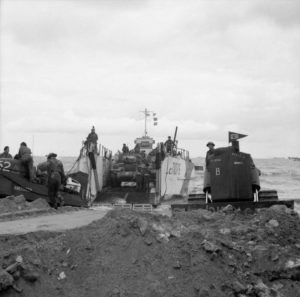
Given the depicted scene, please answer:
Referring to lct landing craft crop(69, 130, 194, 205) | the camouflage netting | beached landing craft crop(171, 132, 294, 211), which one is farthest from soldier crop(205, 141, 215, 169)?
lct landing craft crop(69, 130, 194, 205)

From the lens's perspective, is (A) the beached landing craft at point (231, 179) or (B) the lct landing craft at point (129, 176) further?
(B) the lct landing craft at point (129, 176)

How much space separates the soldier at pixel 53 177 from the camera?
46.4 feet

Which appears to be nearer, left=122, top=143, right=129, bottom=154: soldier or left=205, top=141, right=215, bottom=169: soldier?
left=205, top=141, right=215, bottom=169: soldier

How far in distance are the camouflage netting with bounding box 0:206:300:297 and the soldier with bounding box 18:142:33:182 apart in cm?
831

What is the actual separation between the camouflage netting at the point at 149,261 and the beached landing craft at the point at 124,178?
32.0 feet

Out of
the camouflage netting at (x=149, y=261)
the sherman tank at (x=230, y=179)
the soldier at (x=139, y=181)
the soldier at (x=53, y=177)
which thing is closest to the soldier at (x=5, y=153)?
the soldier at (x=53, y=177)

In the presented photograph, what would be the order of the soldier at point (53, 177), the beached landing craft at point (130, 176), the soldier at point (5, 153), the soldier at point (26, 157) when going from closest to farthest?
the soldier at point (53, 177) → the soldier at point (26, 157) → the soldier at point (5, 153) → the beached landing craft at point (130, 176)

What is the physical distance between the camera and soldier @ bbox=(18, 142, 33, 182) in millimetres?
15344

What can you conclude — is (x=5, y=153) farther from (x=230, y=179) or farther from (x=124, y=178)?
(x=230, y=179)

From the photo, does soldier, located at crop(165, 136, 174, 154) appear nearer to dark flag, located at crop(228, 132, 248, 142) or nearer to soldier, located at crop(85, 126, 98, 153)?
soldier, located at crop(85, 126, 98, 153)

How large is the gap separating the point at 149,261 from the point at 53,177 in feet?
27.0

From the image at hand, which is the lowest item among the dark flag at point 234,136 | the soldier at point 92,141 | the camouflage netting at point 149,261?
the camouflage netting at point 149,261

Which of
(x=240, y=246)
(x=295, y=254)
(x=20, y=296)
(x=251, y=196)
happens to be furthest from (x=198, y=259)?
(x=251, y=196)

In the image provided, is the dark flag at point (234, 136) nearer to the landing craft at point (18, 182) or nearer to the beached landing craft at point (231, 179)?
the beached landing craft at point (231, 179)
